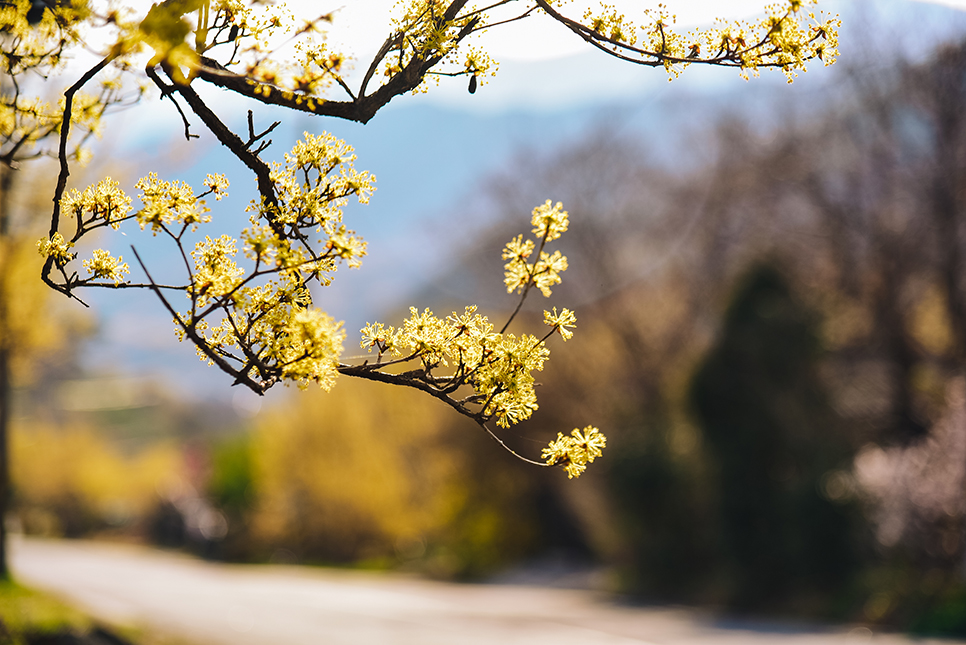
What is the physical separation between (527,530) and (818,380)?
8.29 m

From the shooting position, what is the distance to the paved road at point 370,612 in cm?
1016

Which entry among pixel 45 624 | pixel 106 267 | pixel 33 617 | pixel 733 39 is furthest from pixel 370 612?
pixel 733 39

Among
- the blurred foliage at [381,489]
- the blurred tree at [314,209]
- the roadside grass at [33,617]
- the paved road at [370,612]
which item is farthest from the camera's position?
the blurred foliage at [381,489]

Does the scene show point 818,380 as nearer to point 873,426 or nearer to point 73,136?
point 873,426

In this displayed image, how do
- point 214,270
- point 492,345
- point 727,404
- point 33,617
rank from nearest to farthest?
point 214,270 → point 492,345 → point 33,617 → point 727,404

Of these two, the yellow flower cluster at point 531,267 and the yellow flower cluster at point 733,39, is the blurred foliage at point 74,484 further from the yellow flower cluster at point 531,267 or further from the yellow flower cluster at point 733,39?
the yellow flower cluster at point 733,39

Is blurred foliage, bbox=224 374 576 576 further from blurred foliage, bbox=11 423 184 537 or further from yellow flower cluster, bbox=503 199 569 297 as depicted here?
yellow flower cluster, bbox=503 199 569 297

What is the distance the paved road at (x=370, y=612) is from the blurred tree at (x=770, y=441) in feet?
4.52

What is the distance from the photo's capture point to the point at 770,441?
41.5 feet

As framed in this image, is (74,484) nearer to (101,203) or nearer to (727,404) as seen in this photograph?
(727,404)

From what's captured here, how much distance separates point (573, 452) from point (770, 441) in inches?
431

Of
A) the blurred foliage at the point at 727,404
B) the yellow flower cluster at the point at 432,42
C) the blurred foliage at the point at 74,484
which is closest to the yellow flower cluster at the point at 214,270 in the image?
the yellow flower cluster at the point at 432,42

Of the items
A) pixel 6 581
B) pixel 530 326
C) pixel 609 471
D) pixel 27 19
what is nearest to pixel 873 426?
pixel 609 471

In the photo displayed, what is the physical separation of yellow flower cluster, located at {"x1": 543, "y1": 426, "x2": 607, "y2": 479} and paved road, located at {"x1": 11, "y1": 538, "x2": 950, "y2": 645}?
25.1 feet
